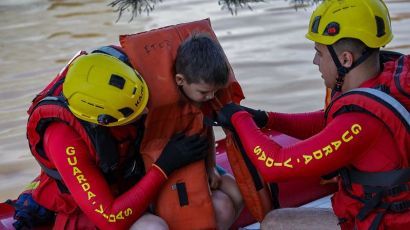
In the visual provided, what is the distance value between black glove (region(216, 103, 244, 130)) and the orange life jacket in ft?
0.59

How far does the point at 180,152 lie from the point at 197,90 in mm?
258

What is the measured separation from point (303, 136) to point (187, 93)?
22.8 inches

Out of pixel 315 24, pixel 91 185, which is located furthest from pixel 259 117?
pixel 91 185

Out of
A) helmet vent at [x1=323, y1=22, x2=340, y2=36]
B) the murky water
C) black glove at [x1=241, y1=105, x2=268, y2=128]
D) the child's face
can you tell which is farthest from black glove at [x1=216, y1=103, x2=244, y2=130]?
the murky water

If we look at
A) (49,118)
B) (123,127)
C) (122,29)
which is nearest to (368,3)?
(123,127)

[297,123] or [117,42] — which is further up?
[297,123]

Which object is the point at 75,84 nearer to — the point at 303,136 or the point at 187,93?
the point at 187,93

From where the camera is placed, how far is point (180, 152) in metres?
2.88

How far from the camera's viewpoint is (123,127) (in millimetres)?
2879

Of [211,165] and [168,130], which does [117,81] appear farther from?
[211,165]

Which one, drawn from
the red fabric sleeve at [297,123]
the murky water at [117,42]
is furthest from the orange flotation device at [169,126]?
the murky water at [117,42]

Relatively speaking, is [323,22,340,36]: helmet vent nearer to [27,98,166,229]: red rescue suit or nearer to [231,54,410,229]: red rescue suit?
[231,54,410,229]: red rescue suit

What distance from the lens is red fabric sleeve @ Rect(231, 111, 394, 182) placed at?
2465mm

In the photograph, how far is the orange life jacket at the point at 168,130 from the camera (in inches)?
115
